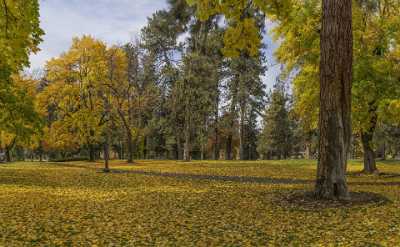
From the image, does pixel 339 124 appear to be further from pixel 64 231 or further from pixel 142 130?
pixel 142 130

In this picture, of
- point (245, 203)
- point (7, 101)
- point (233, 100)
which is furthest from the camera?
point (233, 100)

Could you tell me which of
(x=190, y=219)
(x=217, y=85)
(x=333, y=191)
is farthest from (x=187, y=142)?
(x=190, y=219)

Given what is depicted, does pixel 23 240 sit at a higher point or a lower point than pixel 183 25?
lower

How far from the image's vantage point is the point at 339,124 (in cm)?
1195

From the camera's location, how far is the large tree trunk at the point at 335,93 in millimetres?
11930

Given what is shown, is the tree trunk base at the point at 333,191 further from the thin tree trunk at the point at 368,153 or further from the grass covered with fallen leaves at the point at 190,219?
the thin tree trunk at the point at 368,153

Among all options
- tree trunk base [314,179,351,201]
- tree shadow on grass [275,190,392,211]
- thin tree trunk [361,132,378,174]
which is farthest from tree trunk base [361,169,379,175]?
tree trunk base [314,179,351,201]

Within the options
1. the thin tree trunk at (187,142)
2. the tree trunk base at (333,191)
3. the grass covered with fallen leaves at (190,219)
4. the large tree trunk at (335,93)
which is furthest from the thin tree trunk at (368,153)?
the thin tree trunk at (187,142)

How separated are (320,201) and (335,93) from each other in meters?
3.03

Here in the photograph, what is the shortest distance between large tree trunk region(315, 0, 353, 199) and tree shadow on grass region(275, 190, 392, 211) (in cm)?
33

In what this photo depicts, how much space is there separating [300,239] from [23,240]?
531 cm

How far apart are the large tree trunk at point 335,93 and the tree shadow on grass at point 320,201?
0.33 metres

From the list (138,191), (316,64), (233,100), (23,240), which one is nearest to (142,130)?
(233,100)

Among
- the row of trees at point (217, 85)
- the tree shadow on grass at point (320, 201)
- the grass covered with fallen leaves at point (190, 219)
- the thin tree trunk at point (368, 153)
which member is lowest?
the grass covered with fallen leaves at point (190, 219)
